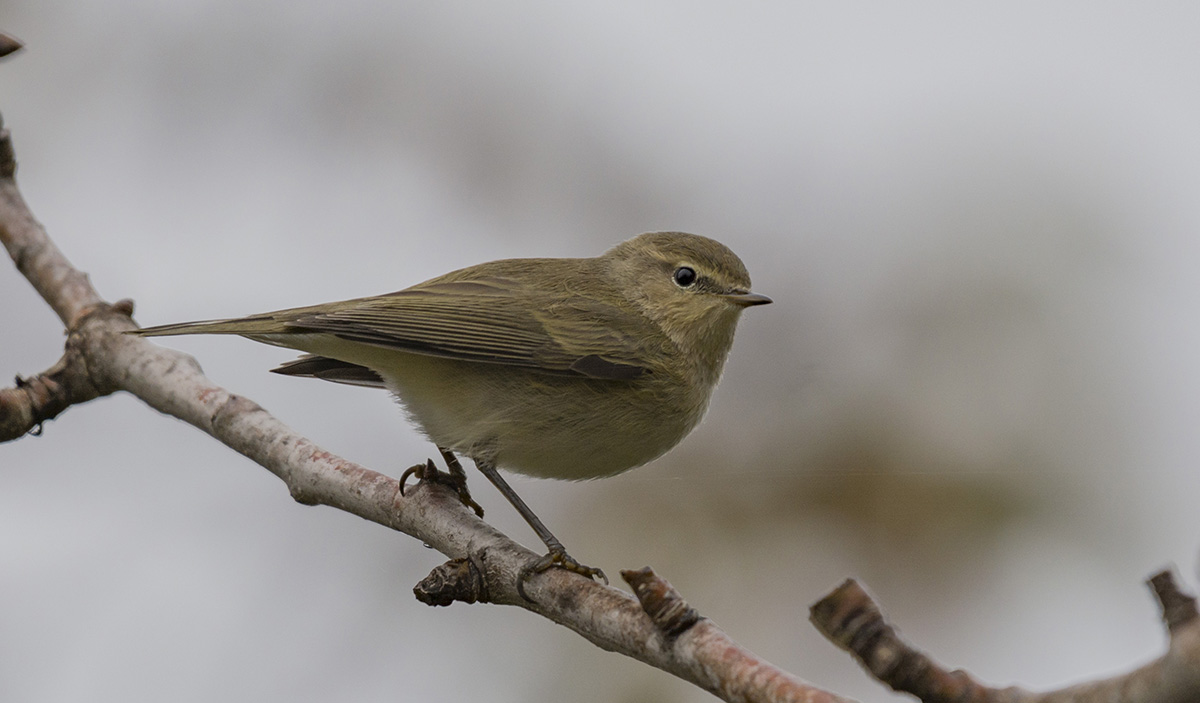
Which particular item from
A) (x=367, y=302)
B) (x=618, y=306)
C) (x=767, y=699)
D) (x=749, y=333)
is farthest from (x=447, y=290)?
(x=767, y=699)

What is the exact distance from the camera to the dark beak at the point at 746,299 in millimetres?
4084

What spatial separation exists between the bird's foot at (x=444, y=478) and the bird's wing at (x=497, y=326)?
0.43 metres

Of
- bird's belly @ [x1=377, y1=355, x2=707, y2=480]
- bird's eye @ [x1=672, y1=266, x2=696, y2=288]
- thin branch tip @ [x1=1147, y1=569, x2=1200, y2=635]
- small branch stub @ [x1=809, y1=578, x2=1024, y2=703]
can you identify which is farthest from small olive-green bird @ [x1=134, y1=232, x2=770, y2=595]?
thin branch tip @ [x1=1147, y1=569, x2=1200, y2=635]

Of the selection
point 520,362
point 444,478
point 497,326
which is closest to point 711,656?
point 444,478

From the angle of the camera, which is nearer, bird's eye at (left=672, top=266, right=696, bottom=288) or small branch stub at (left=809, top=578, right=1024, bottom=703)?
small branch stub at (left=809, top=578, right=1024, bottom=703)

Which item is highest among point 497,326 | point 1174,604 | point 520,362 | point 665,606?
point 497,326

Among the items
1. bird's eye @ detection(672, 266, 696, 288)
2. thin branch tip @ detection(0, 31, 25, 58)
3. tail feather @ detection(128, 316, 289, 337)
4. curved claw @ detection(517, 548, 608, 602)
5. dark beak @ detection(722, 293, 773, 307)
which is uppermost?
thin branch tip @ detection(0, 31, 25, 58)

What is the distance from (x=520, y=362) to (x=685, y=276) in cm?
99

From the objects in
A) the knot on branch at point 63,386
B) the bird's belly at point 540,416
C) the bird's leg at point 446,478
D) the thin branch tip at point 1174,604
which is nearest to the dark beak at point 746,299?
the bird's belly at point 540,416

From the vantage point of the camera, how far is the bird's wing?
3631 mm

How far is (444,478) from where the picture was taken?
3371 mm

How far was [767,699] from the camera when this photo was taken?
1.89 m

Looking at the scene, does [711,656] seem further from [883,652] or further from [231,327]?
[231,327]

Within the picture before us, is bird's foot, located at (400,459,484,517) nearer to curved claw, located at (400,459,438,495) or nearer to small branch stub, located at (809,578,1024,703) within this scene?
curved claw, located at (400,459,438,495)
